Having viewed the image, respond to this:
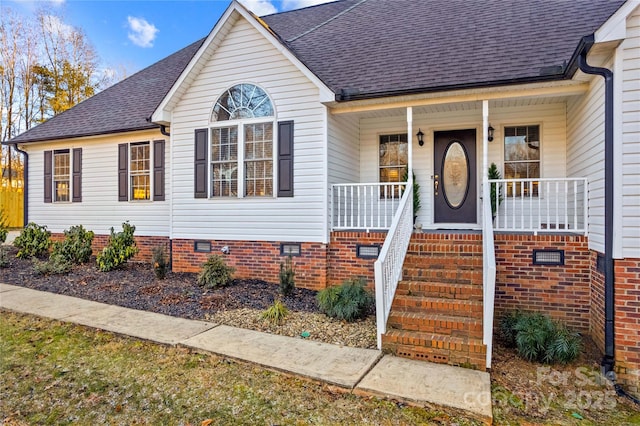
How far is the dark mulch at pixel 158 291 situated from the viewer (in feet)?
20.6

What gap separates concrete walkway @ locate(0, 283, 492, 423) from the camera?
139 inches

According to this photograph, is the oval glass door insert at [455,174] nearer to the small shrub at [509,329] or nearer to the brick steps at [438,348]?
the small shrub at [509,329]

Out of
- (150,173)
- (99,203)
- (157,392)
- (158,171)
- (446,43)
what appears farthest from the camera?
(99,203)

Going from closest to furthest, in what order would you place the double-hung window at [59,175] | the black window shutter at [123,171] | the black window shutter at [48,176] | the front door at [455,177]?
the front door at [455,177] → the black window shutter at [123,171] → the double-hung window at [59,175] → the black window shutter at [48,176]

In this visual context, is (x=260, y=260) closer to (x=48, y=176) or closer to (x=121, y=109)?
(x=121, y=109)

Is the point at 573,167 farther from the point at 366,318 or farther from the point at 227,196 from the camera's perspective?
the point at 227,196

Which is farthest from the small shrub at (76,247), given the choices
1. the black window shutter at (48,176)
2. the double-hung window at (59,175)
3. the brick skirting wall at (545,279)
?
the brick skirting wall at (545,279)

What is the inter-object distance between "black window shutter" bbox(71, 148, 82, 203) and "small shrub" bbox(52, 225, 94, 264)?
4.53 ft

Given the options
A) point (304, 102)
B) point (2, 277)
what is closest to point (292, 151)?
point (304, 102)

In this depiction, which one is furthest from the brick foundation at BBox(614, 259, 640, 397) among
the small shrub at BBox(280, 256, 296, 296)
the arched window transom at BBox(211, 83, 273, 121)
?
the arched window transom at BBox(211, 83, 273, 121)

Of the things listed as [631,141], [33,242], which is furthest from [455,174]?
[33,242]

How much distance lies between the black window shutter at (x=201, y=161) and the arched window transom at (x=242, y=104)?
0.43 m

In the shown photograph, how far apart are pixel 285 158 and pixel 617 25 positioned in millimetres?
5137

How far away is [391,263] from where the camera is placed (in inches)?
196
